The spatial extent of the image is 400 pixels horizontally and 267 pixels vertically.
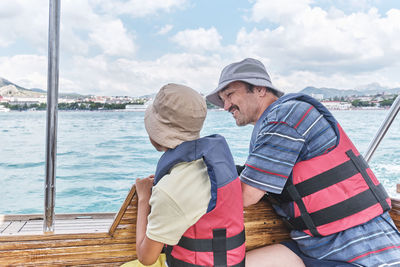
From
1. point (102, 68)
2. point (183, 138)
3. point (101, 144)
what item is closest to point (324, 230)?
point (183, 138)

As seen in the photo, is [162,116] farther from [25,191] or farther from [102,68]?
[102,68]

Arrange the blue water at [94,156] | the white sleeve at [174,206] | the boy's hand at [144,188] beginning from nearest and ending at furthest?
the white sleeve at [174,206] → the boy's hand at [144,188] → the blue water at [94,156]

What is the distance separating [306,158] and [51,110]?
928 millimetres

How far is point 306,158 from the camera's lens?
1.07 metres

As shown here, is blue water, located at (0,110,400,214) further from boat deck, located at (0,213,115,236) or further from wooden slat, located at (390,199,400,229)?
wooden slat, located at (390,199,400,229)

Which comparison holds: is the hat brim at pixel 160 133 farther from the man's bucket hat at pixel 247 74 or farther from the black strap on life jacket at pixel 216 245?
the man's bucket hat at pixel 247 74

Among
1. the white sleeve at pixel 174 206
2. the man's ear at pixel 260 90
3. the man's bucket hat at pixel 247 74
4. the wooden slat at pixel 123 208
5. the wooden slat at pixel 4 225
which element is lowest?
the wooden slat at pixel 4 225

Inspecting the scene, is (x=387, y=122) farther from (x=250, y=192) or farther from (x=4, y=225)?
(x=4, y=225)

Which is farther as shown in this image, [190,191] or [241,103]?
[241,103]

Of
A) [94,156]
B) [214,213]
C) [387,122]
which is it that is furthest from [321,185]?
[94,156]

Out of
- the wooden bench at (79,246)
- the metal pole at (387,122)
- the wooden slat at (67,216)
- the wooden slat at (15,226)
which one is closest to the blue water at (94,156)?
the metal pole at (387,122)

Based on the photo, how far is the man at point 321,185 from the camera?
3.38 feet

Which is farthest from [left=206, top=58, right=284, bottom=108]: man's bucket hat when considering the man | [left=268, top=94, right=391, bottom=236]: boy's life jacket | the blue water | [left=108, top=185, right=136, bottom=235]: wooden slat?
the blue water

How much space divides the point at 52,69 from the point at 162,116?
598 millimetres
